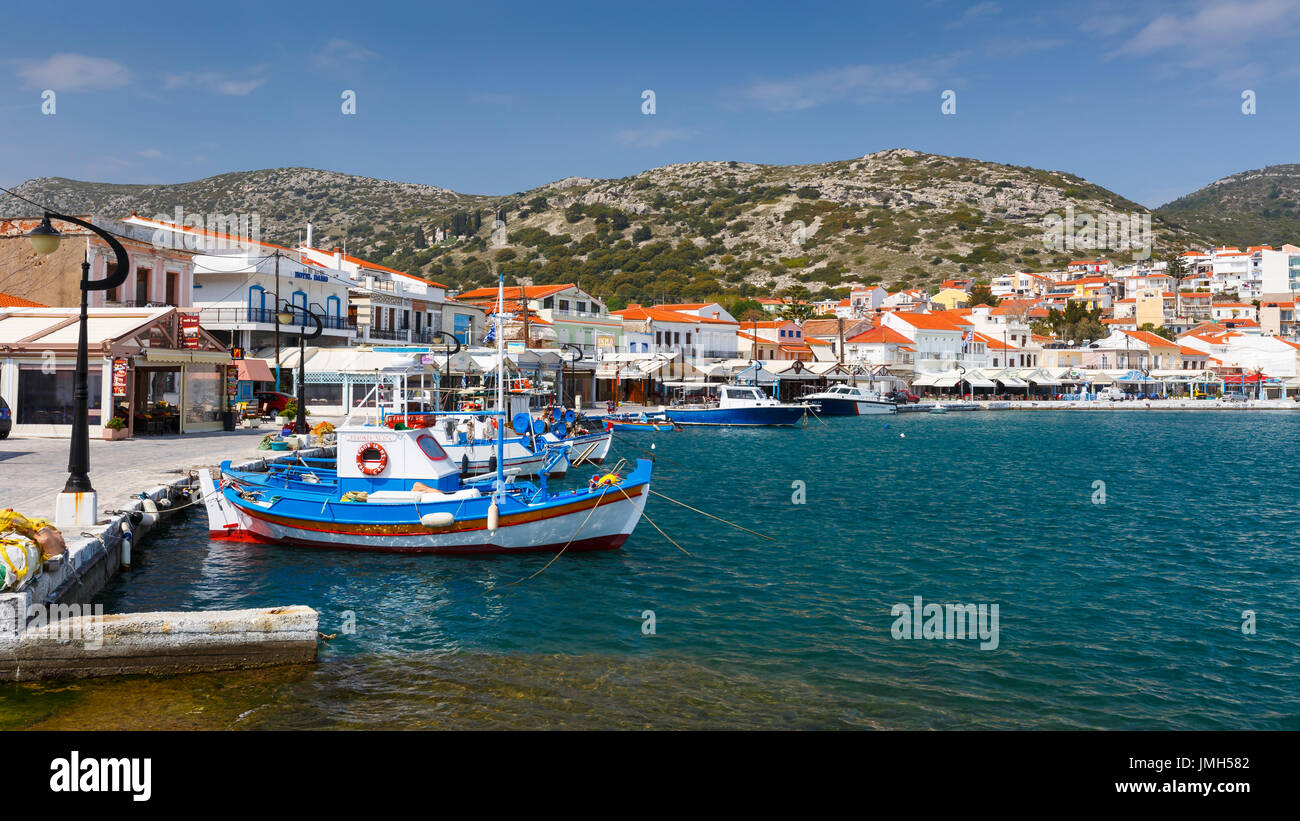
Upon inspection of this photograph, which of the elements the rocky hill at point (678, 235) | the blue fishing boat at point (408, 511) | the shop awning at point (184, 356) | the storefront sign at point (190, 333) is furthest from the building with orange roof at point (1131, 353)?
the blue fishing boat at point (408, 511)

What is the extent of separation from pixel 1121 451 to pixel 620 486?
3741 centimetres

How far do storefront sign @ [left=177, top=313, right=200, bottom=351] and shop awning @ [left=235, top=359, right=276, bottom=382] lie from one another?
8411mm

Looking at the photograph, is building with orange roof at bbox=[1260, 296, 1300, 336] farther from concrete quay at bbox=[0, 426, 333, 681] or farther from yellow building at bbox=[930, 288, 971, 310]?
concrete quay at bbox=[0, 426, 333, 681]

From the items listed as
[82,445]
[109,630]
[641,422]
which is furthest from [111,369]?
[641,422]

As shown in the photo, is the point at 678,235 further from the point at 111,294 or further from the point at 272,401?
the point at 111,294

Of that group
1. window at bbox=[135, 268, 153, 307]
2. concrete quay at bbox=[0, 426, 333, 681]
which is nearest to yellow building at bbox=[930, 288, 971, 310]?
window at bbox=[135, 268, 153, 307]

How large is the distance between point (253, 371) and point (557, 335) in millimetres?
28977

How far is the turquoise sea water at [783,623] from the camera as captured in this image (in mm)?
9820

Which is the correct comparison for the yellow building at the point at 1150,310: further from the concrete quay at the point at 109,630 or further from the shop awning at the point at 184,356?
the concrete quay at the point at 109,630

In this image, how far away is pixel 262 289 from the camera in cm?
4778

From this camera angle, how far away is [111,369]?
27.4 meters

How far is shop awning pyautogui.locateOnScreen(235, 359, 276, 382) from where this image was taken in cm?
4262
